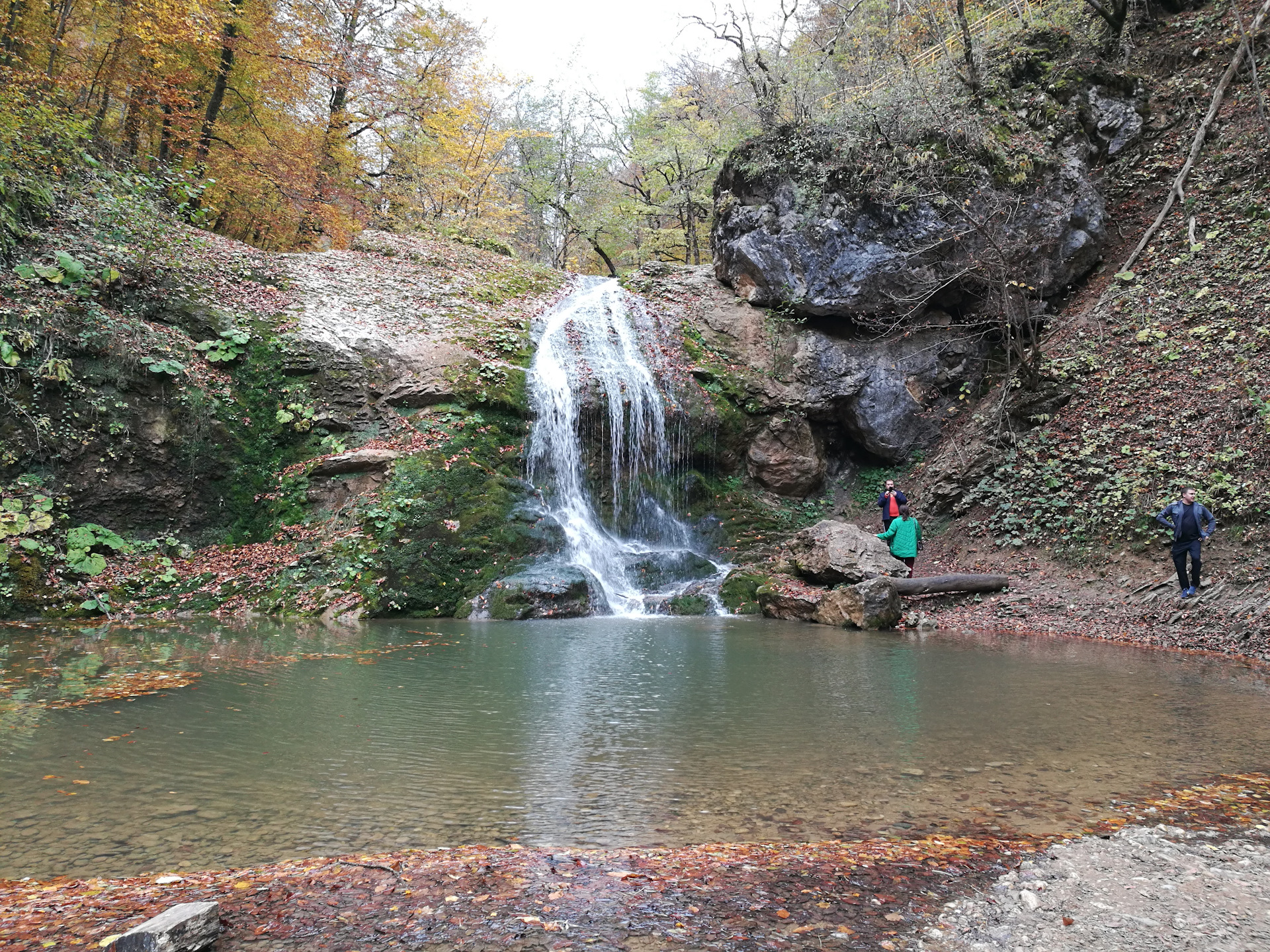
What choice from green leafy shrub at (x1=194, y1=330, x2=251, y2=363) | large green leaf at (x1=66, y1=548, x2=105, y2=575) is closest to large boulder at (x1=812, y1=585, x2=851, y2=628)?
large green leaf at (x1=66, y1=548, x2=105, y2=575)

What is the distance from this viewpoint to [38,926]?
7.07ft

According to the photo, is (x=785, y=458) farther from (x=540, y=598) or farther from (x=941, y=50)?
(x=941, y=50)

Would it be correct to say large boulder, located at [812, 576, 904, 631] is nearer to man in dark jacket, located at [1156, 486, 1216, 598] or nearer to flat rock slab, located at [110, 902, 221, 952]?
man in dark jacket, located at [1156, 486, 1216, 598]

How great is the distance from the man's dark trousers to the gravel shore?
656 cm

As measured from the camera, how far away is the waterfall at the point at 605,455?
40.8ft

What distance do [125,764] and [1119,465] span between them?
475 inches

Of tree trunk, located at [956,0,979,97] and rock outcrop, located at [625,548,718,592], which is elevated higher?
tree trunk, located at [956,0,979,97]

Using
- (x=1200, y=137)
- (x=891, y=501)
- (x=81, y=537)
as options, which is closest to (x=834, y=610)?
(x=891, y=501)

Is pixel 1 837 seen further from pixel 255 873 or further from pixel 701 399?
pixel 701 399

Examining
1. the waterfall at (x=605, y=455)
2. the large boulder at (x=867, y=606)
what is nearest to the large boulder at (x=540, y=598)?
the waterfall at (x=605, y=455)

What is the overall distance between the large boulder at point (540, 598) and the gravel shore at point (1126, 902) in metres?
8.07

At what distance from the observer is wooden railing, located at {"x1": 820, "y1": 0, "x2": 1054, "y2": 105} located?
49.4ft

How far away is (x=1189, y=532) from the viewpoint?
821cm

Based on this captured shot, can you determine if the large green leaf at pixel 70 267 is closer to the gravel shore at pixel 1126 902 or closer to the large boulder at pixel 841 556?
the large boulder at pixel 841 556
